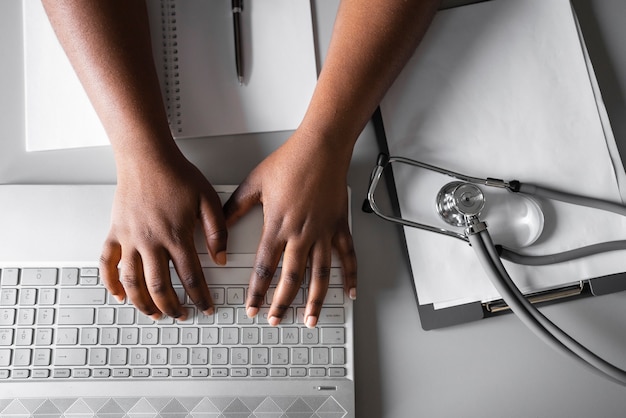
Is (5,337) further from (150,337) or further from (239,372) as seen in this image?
(239,372)

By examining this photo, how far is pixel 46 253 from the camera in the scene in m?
0.64

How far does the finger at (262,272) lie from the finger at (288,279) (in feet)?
0.04

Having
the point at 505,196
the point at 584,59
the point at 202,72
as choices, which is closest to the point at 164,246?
the point at 202,72

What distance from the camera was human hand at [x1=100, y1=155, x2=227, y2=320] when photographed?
0.62 m

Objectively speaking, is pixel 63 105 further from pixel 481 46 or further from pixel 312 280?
pixel 481 46

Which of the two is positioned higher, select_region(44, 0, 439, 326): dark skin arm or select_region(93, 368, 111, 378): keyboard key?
select_region(44, 0, 439, 326): dark skin arm

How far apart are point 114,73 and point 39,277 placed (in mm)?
260

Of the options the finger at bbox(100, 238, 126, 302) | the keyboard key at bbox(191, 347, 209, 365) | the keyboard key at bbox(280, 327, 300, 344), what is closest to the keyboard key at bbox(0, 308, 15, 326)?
the finger at bbox(100, 238, 126, 302)

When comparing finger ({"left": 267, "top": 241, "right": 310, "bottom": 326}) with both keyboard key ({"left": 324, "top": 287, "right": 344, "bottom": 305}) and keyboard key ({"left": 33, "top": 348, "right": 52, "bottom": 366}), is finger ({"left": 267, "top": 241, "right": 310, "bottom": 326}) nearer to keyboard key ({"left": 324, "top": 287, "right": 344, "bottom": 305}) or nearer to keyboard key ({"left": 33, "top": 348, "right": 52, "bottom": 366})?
keyboard key ({"left": 324, "top": 287, "right": 344, "bottom": 305})

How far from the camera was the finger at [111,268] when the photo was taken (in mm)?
623

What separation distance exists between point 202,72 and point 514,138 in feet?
1.39

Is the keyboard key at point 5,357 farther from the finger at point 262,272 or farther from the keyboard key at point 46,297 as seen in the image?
the finger at point 262,272

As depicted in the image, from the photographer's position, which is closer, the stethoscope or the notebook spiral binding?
the stethoscope

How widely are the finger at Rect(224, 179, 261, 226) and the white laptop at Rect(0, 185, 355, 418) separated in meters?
0.01
